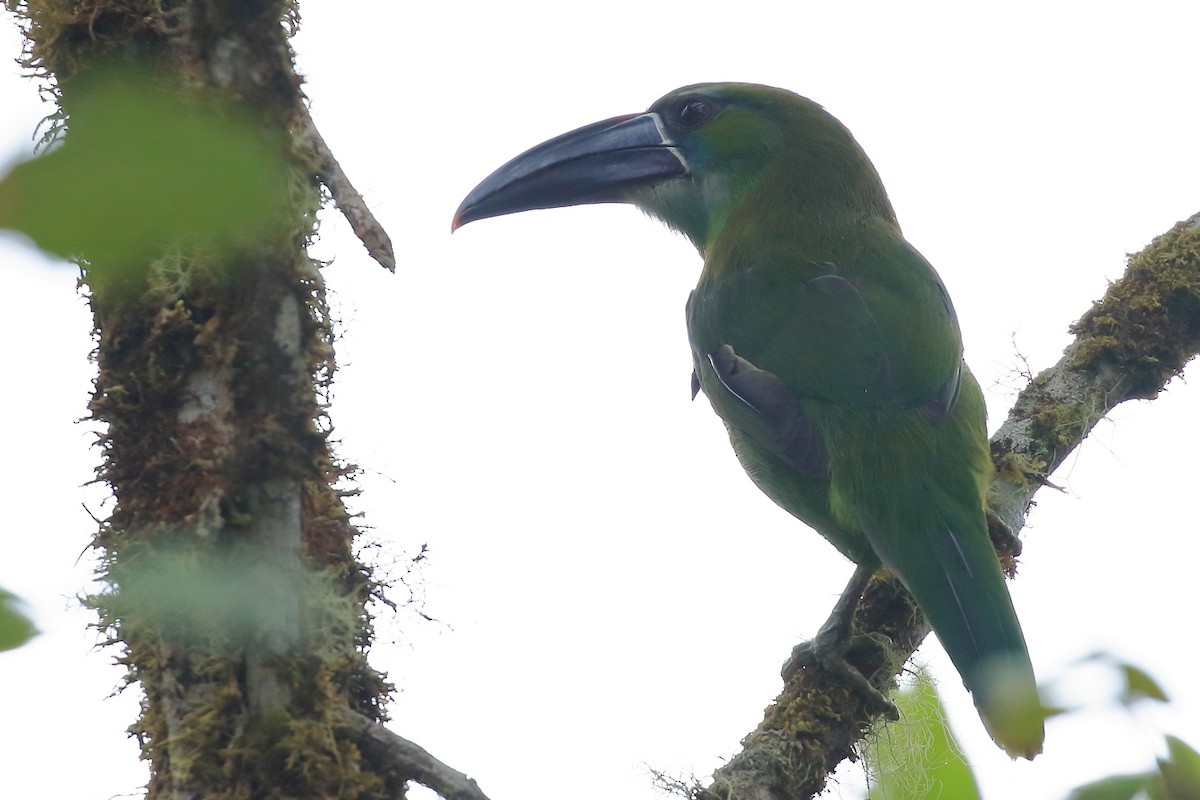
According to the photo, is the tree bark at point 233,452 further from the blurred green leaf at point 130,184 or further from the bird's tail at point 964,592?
the bird's tail at point 964,592

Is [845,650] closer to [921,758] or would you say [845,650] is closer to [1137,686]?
[921,758]

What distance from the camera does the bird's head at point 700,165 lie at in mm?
3682

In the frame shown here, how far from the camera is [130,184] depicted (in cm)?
50

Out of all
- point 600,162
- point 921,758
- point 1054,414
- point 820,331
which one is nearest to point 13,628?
point 921,758

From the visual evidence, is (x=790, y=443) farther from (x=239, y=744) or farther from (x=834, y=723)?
(x=239, y=744)

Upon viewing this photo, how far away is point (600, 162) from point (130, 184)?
345 centimetres

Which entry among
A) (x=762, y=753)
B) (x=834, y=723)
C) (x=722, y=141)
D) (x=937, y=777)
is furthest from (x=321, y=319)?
(x=722, y=141)

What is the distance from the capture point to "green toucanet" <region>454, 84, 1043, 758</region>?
104 inches

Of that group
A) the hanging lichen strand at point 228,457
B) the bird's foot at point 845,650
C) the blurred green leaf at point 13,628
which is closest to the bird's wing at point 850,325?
the bird's foot at point 845,650

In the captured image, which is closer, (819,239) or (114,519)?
(114,519)

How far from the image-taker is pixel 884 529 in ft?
8.86

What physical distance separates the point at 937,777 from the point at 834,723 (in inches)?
A: 53.7

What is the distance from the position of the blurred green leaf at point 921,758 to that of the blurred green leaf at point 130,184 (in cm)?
100

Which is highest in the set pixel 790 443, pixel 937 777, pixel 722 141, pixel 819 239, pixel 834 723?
pixel 722 141
